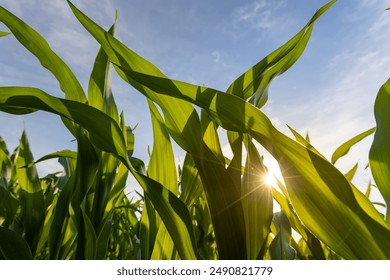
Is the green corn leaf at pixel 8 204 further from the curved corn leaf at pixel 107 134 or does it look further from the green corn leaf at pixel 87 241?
the curved corn leaf at pixel 107 134

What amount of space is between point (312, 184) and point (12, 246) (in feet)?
1.44

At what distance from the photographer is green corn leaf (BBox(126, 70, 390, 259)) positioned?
338 mm

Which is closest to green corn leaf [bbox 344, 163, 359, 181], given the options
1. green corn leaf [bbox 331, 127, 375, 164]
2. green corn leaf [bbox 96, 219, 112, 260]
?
green corn leaf [bbox 331, 127, 375, 164]

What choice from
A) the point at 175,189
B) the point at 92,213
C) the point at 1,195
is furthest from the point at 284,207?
the point at 1,195

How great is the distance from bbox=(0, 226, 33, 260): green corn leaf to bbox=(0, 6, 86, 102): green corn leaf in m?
0.22

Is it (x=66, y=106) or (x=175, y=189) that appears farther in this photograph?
(x=175, y=189)

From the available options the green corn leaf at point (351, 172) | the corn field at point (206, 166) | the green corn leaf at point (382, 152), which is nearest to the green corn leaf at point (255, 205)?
the corn field at point (206, 166)

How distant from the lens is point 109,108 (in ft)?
1.84

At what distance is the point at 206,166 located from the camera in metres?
0.40

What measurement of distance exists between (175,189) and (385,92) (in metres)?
0.31

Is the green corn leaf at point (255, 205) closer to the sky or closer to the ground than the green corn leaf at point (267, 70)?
closer to the ground

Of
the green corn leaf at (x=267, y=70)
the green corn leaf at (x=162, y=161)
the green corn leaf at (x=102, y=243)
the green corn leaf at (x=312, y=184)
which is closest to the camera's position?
the green corn leaf at (x=312, y=184)

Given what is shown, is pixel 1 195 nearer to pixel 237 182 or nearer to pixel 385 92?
pixel 237 182

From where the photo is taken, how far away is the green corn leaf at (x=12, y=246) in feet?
1.74
